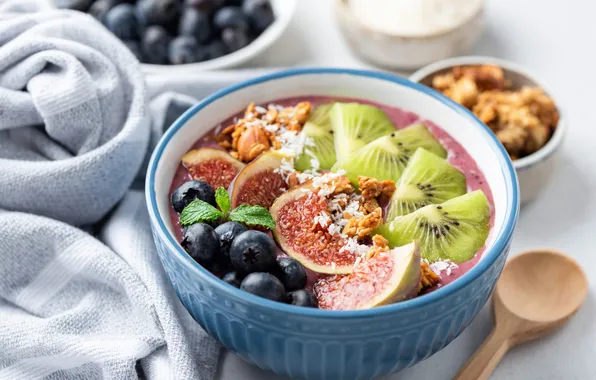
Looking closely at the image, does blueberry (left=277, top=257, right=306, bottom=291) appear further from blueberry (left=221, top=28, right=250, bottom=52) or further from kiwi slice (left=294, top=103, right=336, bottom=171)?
blueberry (left=221, top=28, right=250, bottom=52)

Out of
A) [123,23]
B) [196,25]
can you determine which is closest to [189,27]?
[196,25]

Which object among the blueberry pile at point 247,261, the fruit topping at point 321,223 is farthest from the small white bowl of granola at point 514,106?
the blueberry pile at point 247,261

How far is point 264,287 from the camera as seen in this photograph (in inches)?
63.8

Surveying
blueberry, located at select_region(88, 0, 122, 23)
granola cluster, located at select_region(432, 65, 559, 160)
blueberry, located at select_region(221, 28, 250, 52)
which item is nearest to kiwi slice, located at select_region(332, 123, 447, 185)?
granola cluster, located at select_region(432, 65, 559, 160)

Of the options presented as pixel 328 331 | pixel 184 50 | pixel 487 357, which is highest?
pixel 328 331

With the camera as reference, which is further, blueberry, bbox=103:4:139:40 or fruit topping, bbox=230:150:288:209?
blueberry, bbox=103:4:139:40

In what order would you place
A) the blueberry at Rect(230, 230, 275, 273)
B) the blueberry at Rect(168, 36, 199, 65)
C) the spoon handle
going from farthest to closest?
the blueberry at Rect(168, 36, 199, 65) → the spoon handle → the blueberry at Rect(230, 230, 275, 273)

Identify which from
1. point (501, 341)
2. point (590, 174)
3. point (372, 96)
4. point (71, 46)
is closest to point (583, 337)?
point (501, 341)

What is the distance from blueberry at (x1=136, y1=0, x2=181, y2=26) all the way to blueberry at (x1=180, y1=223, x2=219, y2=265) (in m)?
1.40

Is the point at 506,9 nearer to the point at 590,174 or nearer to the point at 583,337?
the point at 590,174

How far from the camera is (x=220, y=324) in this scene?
1723 millimetres

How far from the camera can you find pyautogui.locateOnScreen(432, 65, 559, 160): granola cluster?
2.39 meters

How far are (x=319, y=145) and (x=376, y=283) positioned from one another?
0.53 m

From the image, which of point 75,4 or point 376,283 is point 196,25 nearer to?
point 75,4
